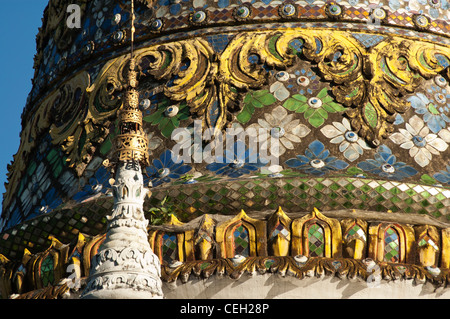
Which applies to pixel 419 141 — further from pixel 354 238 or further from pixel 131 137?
pixel 131 137

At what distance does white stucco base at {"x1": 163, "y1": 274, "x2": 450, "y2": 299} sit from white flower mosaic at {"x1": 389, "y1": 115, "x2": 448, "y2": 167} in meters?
1.91

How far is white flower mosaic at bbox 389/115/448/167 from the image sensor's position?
47.1ft

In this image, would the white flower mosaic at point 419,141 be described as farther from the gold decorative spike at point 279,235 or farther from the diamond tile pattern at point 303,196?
the gold decorative spike at point 279,235

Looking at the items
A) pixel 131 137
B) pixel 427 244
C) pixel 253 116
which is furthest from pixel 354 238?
pixel 131 137

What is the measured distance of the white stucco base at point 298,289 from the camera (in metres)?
12.5

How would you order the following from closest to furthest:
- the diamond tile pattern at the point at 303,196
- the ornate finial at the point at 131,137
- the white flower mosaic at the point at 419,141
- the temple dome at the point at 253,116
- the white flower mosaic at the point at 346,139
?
the ornate finial at the point at 131,137, the diamond tile pattern at the point at 303,196, the temple dome at the point at 253,116, the white flower mosaic at the point at 346,139, the white flower mosaic at the point at 419,141

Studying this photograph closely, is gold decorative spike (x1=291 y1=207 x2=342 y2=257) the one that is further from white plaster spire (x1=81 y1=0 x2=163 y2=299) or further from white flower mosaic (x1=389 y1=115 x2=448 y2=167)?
white plaster spire (x1=81 y1=0 x2=163 y2=299)

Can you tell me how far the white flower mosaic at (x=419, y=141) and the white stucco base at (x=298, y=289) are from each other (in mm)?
1912

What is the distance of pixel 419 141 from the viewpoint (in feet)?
47.6

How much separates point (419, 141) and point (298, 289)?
8.63 ft

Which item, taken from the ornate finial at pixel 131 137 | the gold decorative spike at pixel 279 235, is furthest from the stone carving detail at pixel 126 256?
the gold decorative spike at pixel 279 235

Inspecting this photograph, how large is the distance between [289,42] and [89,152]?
222cm

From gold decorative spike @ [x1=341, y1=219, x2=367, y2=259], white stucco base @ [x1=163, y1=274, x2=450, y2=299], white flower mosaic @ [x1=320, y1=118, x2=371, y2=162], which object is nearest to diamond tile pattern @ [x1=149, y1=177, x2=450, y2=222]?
gold decorative spike @ [x1=341, y1=219, x2=367, y2=259]

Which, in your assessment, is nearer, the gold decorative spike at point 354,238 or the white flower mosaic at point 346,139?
the gold decorative spike at point 354,238
